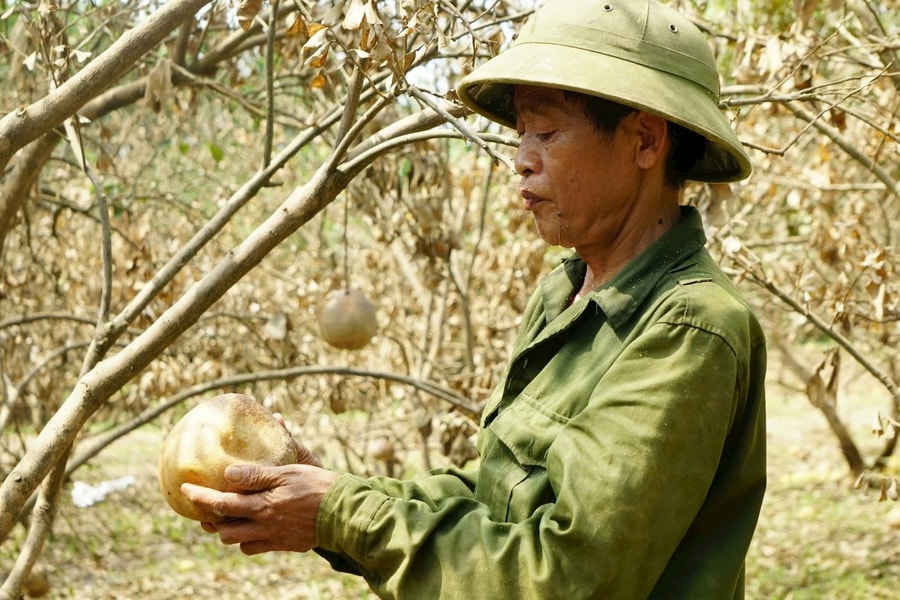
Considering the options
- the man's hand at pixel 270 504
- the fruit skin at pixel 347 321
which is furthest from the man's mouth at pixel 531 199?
the fruit skin at pixel 347 321

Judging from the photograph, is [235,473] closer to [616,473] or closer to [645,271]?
[616,473]

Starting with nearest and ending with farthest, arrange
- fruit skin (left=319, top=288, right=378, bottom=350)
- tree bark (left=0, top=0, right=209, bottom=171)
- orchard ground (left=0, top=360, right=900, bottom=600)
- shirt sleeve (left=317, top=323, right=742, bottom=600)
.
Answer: shirt sleeve (left=317, top=323, right=742, bottom=600) < tree bark (left=0, top=0, right=209, bottom=171) < fruit skin (left=319, top=288, right=378, bottom=350) < orchard ground (left=0, top=360, right=900, bottom=600)

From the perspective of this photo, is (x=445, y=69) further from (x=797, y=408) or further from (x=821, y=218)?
(x=797, y=408)

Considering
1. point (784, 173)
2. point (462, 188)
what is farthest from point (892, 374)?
point (462, 188)

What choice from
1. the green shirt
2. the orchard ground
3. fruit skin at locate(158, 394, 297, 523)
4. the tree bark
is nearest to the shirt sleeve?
the green shirt

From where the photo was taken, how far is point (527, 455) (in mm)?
1829

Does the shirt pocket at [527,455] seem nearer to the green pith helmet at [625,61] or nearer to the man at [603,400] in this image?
the man at [603,400]

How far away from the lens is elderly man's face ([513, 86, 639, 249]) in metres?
1.89

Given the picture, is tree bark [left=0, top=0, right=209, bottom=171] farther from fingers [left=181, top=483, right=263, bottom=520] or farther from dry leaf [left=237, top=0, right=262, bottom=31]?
fingers [left=181, top=483, right=263, bottom=520]

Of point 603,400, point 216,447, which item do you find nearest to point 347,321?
point 216,447

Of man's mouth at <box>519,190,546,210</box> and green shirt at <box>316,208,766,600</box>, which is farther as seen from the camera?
man's mouth at <box>519,190,546,210</box>

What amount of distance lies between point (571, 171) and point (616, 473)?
57 cm

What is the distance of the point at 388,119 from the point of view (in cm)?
479

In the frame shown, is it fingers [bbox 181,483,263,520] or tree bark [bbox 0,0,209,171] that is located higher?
tree bark [bbox 0,0,209,171]
